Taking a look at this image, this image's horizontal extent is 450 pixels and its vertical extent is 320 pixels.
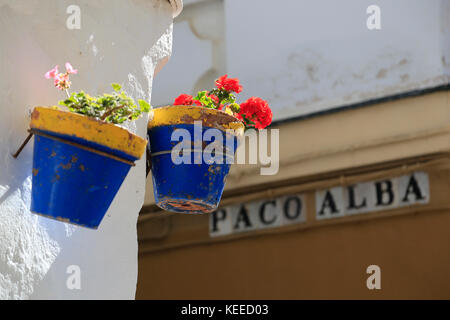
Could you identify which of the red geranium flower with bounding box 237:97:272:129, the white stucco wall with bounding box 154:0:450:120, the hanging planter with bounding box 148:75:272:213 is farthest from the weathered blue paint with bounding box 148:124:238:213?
the white stucco wall with bounding box 154:0:450:120

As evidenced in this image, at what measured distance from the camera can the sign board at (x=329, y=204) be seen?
8.09 metres

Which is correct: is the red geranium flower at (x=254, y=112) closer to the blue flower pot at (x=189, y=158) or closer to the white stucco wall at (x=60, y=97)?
the blue flower pot at (x=189, y=158)

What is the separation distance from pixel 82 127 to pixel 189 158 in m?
0.62

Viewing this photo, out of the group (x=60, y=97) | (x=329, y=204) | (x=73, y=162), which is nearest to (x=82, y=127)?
(x=73, y=162)

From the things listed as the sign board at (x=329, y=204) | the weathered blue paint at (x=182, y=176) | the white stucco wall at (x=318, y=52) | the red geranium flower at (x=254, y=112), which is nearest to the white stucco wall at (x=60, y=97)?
the weathered blue paint at (x=182, y=176)

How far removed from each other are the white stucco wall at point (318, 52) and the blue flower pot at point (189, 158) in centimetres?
538

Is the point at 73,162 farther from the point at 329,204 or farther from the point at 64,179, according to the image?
the point at 329,204

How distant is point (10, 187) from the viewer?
2730mm

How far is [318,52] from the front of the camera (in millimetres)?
8953

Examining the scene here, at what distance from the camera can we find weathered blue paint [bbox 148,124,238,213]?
124 inches

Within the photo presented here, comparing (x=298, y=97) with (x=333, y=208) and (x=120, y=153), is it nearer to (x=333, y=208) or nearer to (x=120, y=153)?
(x=333, y=208)

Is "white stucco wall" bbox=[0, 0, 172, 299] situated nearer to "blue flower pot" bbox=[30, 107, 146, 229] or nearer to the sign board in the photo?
"blue flower pot" bbox=[30, 107, 146, 229]

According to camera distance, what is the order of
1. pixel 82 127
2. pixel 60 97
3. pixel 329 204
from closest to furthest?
pixel 82 127 < pixel 60 97 < pixel 329 204

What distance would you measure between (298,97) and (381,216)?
1.59 meters
